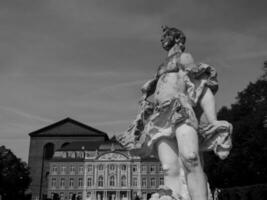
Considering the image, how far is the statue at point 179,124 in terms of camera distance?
370cm

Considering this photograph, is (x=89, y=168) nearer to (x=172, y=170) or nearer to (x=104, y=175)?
(x=104, y=175)

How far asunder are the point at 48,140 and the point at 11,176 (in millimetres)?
34725

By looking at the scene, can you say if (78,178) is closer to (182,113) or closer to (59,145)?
(59,145)

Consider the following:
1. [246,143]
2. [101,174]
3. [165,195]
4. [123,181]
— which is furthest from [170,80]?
[101,174]

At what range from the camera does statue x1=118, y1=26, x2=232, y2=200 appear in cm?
370

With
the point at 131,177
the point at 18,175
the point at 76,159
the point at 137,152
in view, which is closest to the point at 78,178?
the point at 76,159

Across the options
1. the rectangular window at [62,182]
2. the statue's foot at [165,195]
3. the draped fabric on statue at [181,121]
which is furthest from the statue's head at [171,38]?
the rectangular window at [62,182]

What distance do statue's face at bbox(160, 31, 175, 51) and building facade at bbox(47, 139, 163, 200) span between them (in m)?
73.0

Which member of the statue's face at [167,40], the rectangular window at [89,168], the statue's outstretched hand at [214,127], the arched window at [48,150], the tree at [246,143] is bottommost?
the statue's outstretched hand at [214,127]

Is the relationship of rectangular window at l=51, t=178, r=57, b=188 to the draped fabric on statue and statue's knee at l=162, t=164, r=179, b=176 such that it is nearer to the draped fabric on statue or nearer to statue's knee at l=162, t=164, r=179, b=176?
the draped fabric on statue

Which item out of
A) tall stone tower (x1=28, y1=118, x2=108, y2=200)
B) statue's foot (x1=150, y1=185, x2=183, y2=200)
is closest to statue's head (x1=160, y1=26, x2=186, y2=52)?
statue's foot (x1=150, y1=185, x2=183, y2=200)

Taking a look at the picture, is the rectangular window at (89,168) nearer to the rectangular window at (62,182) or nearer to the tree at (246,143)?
the rectangular window at (62,182)

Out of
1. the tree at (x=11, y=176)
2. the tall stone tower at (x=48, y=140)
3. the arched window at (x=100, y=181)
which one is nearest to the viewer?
the tree at (x=11, y=176)

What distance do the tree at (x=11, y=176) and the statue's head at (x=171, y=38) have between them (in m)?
55.1
